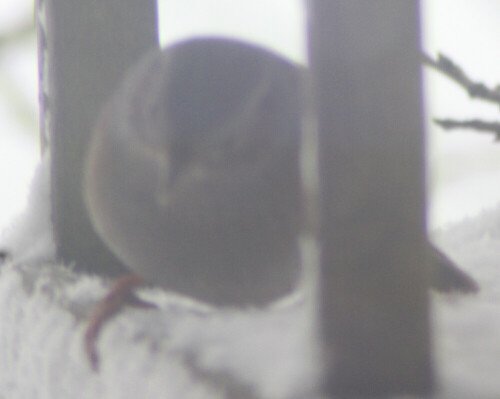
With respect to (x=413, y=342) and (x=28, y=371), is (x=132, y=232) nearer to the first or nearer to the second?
(x=28, y=371)

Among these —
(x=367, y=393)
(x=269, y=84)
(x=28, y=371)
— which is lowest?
(x=28, y=371)

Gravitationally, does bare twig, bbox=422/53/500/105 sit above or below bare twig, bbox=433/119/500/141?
above

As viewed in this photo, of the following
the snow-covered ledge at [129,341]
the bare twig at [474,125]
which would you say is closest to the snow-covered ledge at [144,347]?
the snow-covered ledge at [129,341]

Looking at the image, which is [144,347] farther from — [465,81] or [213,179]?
[465,81]

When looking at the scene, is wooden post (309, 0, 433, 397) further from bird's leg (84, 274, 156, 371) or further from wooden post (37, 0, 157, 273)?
wooden post (37, 0, 157, 273)

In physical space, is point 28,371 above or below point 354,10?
below

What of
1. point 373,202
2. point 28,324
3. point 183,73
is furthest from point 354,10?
point 28,324

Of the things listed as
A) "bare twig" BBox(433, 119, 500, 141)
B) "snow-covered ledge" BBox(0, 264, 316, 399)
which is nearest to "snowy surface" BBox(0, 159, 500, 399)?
"snow-covered ledge" BBox(0, 264, 316, 399)
